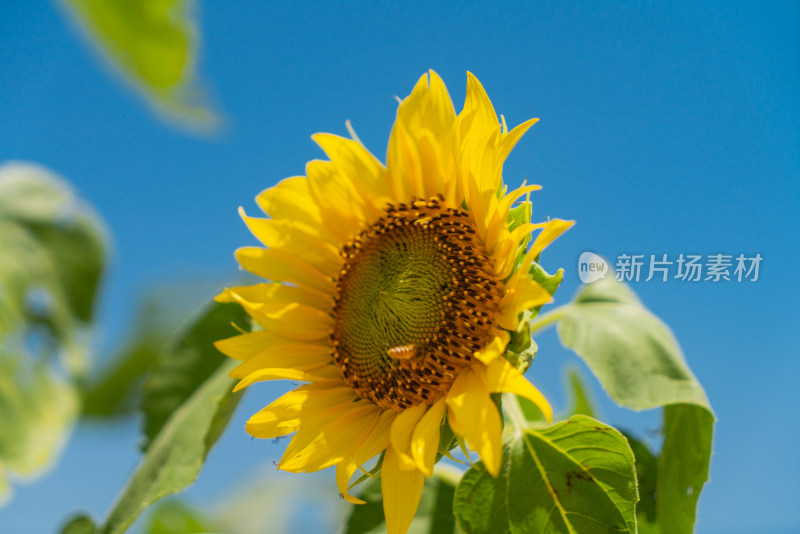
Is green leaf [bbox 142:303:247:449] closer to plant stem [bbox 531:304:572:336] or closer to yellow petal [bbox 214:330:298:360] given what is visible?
yellow petal [bbox 214:330:298:360]

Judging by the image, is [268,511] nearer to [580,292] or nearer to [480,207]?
[580,292]

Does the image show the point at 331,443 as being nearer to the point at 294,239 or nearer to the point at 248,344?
the point at 248,344

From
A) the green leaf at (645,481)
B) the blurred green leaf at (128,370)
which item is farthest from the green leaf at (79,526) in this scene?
the blurred green leaf at (128,370)

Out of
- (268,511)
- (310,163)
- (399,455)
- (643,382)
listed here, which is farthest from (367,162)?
(268,511)

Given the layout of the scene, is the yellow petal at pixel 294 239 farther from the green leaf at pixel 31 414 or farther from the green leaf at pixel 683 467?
the green leaf at pixel 31 414

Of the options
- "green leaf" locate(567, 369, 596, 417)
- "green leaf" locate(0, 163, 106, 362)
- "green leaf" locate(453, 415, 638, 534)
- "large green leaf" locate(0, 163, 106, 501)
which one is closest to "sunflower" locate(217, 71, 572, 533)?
"green leaf" locate(453, 415, 638, 534)
